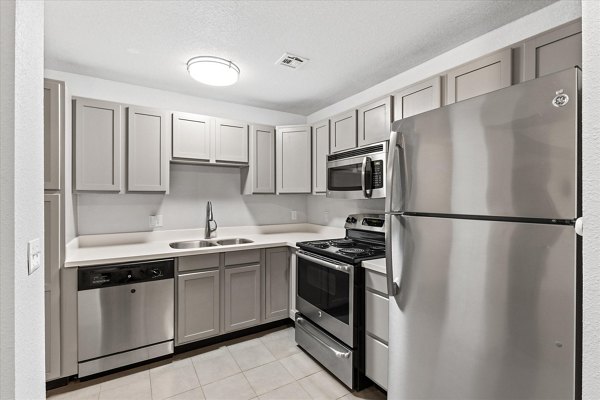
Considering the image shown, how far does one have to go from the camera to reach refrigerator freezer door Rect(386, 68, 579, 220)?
0.95m

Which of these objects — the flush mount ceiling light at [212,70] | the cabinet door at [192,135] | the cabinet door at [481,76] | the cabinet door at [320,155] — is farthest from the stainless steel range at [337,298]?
the flush mount ceiling light at [212,70]

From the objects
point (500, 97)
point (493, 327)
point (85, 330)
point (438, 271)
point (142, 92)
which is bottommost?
point (85, 330)

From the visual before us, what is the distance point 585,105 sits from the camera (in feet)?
1.94

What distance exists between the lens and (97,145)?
239 centimetres

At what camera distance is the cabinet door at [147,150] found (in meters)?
2.53

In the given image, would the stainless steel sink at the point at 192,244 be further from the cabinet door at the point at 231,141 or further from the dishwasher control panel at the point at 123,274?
the cabinet door at the point at 231,141

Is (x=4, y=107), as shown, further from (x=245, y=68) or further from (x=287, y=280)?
(x=287, y=280)

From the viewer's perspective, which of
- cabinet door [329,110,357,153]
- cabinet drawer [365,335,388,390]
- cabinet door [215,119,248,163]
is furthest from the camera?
cabinet door [215,119,248,163]

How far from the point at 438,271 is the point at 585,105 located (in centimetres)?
90

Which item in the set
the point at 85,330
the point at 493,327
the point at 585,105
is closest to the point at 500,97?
the point at 585,105

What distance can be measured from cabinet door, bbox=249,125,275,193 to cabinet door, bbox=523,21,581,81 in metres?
2.33

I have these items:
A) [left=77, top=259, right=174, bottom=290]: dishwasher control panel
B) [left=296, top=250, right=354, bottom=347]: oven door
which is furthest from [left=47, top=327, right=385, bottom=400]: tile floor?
[left=77, top=259, right=174, bottom=290]: dishwasher control panel

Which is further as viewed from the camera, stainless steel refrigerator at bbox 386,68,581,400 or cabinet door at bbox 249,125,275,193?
cabinet door at bbox 249,125,275,193

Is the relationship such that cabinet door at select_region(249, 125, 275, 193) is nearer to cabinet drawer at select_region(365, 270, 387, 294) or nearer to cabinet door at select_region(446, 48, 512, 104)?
cabinet drawer at select_region(365, 270, 387, 294)
